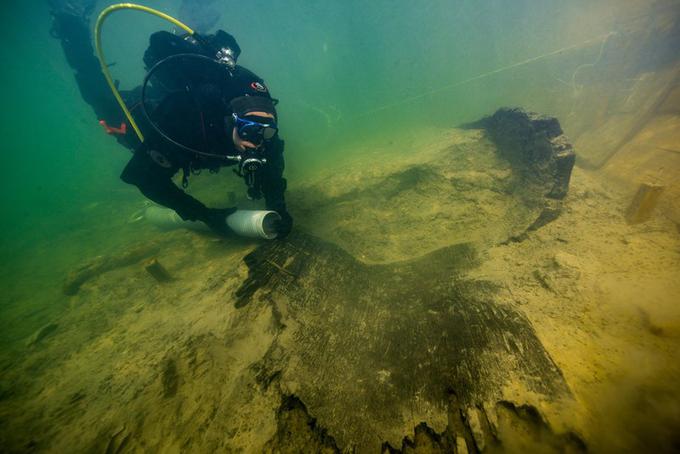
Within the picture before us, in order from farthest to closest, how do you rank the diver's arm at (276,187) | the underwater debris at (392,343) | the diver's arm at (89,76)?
1. the diver's arm at (89,76)
2. the diver's arm at (276,187)
3. the underwater debris at (392,343)

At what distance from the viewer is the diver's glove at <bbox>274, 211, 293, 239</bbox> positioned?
4.23 metres

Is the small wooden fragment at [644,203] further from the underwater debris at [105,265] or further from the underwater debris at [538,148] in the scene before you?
the underwater debris at [105,265]

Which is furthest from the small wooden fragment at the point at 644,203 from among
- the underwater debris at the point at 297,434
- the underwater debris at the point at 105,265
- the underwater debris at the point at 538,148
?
the underwater debris at the point at 105,265

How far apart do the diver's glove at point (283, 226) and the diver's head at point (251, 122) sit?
119cm

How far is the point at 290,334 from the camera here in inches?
106

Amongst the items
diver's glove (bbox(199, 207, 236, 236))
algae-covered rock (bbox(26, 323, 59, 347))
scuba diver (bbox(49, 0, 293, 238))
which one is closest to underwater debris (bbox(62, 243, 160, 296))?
algae-covered rock (bbox(26, 323, 59, 347))

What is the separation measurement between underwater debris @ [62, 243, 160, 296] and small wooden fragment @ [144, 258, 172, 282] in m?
1.98

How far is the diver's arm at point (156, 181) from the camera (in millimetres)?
3955

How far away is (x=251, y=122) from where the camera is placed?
341 centimetres

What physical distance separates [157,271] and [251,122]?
2901 mm

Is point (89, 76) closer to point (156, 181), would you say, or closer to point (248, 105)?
point (156, 181)

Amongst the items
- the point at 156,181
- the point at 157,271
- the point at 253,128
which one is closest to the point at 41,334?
the point at 157,271

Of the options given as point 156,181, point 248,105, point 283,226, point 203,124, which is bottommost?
point 283,226

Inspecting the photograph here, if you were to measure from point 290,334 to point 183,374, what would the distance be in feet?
3.12
